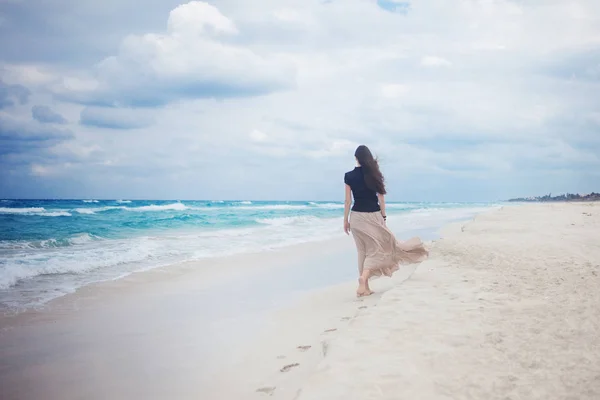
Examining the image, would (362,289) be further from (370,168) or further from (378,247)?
(370,168)

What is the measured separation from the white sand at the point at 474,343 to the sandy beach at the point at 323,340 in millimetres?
13

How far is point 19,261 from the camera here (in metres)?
9.20

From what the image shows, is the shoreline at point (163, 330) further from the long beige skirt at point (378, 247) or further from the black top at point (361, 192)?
the black top at point (361, 192)

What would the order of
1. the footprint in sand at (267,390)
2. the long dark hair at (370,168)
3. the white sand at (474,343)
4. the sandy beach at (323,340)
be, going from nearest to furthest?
1. the white sand at (474,343)
2. the sandy beach at (323,340)
3. the footprint in sand at (267,390)
4. the long dark hair at (370,168)

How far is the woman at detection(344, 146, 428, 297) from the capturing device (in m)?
5.97

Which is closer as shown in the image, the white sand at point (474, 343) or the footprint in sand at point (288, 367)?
the white sand at point (474, 343)

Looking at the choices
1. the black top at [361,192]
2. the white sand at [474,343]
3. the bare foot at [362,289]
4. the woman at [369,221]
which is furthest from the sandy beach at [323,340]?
the black top at [361,192]

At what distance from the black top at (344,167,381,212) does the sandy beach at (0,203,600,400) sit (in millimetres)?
1373

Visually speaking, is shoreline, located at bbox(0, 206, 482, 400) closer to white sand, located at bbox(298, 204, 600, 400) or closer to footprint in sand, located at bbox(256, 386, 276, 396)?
footprint in sand, located at bbox(256, 386, 276, 396)

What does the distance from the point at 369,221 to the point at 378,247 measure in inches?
17.0

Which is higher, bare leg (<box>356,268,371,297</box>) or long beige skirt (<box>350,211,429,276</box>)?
long beige skirt (<box>350,211,429,276</box>)

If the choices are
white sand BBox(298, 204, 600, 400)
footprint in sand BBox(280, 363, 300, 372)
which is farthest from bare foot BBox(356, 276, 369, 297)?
footprint in sand BBox(280, 363, 300, 372)

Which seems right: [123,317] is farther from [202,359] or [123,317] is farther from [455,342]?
[455,342]

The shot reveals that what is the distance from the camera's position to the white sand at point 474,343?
271cm
